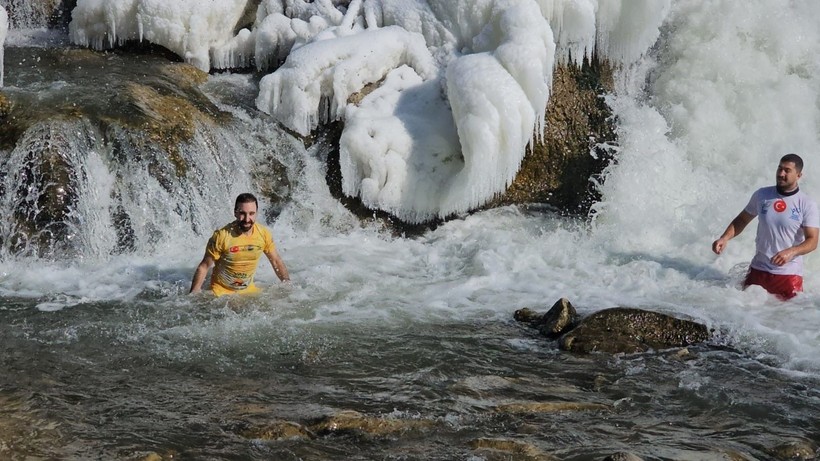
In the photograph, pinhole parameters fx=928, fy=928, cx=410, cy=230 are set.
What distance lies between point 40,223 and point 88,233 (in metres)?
0.46

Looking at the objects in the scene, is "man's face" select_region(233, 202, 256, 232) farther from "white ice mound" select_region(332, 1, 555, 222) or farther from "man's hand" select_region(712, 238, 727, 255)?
"man's hand" select_region(712, 238, 727, 255)

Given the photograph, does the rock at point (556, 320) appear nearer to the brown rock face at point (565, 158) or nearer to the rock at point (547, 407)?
the rock at point (547, 407)

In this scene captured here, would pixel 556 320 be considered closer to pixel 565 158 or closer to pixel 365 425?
pixel 365 425

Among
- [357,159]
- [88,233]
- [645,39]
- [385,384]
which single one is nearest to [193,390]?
[385,384]

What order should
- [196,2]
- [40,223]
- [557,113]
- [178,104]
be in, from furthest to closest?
[196,2], [557,113], [178,104], [40,223]

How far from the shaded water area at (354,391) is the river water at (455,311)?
0.8 inches

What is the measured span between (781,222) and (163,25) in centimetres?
790

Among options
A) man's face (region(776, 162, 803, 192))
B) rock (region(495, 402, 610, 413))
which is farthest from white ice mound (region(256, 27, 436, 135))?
rock (region(495, 402, 610, 413))

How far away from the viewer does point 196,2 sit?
12.0 m

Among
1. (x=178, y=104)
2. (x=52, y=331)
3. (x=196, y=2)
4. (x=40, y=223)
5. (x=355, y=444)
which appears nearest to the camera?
(x=355, y=444)

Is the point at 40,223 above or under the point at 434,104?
under

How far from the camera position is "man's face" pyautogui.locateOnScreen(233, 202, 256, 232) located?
7.46 m

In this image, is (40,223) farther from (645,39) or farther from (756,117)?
(756,117)

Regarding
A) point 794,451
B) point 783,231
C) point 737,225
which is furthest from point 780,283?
point 794,451
